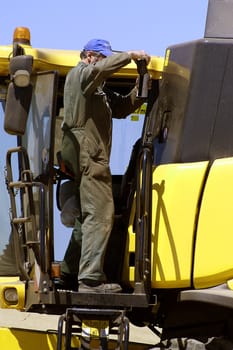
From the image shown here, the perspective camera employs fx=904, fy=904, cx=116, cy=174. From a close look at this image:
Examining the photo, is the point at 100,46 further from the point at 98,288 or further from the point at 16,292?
the point at 16,292

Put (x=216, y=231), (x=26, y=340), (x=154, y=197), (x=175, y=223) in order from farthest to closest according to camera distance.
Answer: (x=26, y=340) → (x=154, y=197) → (x=175, y=223) → (x=216, y=231)

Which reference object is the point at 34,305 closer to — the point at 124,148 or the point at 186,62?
the point at 124,148

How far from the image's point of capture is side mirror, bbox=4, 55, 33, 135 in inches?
232

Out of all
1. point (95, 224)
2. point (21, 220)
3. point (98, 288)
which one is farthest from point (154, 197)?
point (21, 220)

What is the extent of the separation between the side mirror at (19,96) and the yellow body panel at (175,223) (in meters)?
1.06

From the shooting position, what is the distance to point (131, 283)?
6.41 meters

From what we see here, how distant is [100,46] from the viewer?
251 inches

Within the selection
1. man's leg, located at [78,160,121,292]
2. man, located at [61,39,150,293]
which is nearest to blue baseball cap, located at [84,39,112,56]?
man, located at [61,39,150,293]

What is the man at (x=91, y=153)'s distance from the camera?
6258 millimetres

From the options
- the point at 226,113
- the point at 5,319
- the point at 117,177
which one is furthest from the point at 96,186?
the point at 5,319

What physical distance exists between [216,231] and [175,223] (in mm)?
305

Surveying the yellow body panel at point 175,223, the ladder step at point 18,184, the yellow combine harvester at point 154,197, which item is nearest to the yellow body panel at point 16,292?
the yellow combine harvester at point 154,197

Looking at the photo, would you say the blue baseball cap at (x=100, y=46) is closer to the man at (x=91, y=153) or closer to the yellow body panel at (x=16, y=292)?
the man at (x=91, y=153)

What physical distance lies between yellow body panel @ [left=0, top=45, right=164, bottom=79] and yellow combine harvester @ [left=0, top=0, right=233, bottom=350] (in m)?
0.01
